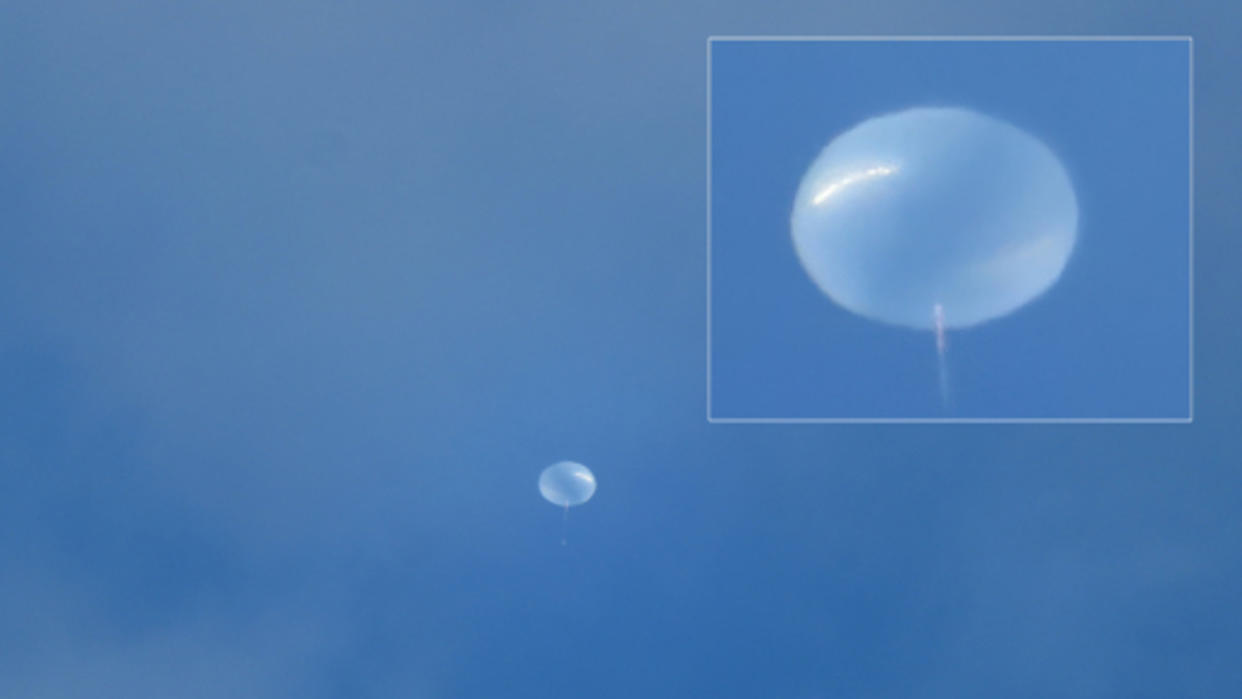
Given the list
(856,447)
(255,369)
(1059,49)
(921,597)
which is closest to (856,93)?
(1059,49)

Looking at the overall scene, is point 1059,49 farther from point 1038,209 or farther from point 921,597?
point 921,597

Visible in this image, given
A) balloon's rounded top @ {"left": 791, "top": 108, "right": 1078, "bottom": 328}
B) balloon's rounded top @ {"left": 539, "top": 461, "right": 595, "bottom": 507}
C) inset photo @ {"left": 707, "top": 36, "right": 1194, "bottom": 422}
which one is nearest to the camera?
balloon's rounded top @ {"left": 791, "top": 108, "right": 1078, "bottom": 328}

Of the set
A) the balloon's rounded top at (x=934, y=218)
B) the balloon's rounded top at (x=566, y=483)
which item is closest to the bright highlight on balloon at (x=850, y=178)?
the balloon's rounded top at (x=934, y=218)

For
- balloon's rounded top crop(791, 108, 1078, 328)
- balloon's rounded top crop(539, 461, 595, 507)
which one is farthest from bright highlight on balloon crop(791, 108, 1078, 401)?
balloon's rounded top crop(539, 461, 595, 507)

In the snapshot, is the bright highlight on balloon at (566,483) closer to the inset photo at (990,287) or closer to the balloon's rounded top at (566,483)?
the balloon's rounded top at (566,483)

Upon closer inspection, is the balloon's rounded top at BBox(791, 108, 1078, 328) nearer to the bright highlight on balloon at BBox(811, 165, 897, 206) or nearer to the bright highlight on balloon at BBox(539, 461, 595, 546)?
the bright highlight on balloon at BBox(811, 165, 897, 206)

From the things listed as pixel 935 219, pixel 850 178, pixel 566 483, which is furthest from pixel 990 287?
pixel 566 483
